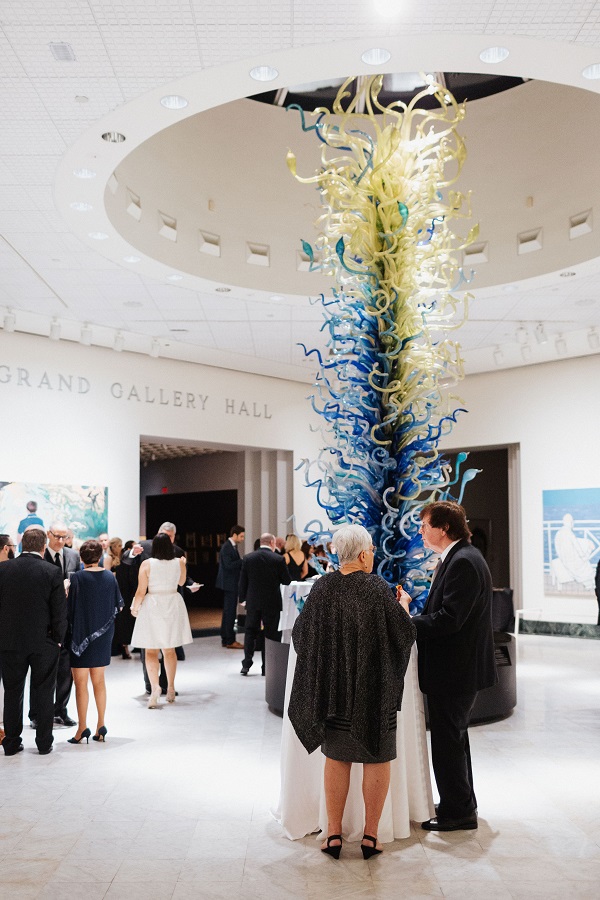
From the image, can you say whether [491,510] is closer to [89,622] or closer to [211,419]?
[211,419]

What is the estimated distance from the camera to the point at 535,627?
13703 mm

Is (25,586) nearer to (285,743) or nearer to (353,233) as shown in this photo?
(285,743)

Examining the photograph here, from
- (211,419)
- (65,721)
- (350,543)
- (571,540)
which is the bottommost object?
(65,721)

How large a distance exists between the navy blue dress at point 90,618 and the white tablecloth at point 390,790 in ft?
7.77

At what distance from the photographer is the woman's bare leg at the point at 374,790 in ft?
13.0

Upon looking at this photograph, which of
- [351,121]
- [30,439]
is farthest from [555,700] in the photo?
[30,439]

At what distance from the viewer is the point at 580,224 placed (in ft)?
29.7

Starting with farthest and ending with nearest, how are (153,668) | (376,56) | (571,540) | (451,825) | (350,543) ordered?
(571,540)
(153,668)
(376,56)
(451,825)
(350,543)

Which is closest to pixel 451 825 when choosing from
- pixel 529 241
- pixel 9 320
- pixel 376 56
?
pixel 376 56

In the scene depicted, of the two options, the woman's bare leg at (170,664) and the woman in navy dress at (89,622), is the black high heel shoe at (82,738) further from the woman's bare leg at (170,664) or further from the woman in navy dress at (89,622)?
the woman's bare leg at (170,664)

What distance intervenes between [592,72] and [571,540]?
8.98 m

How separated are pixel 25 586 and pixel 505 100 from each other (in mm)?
7056

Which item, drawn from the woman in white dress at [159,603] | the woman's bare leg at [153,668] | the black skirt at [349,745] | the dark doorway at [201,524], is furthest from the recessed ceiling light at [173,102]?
the dark doorway at [201,524]

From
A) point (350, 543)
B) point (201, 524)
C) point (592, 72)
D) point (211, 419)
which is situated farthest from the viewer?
point (201, 524)
